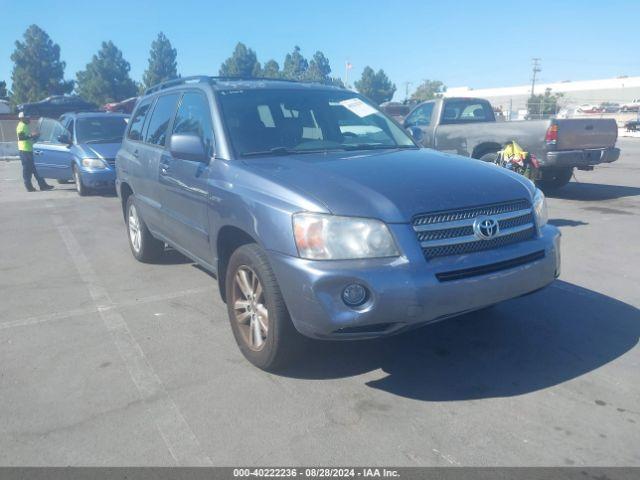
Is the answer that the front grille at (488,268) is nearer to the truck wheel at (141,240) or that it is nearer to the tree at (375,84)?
the truck wheel at (141,240)

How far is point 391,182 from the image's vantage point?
335cm

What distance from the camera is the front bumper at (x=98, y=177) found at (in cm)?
1173

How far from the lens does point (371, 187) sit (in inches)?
128

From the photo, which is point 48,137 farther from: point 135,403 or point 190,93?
point 135,403

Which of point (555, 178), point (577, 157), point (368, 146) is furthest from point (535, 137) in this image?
point (368, 146)

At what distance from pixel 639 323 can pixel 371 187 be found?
2591 millimetres

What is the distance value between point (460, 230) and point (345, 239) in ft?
2.27

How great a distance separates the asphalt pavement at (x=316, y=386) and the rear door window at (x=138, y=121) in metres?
1.68

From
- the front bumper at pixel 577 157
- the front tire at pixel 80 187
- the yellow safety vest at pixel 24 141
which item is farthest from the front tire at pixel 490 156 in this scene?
the yellow safety vest at pixel 24 141

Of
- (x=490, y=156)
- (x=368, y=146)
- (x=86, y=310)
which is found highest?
(x=368, y=146)

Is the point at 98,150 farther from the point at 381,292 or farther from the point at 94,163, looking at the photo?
the point at 381,292

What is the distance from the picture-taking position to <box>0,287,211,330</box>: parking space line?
4.67 meters

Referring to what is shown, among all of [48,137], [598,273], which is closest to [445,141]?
[598,273]

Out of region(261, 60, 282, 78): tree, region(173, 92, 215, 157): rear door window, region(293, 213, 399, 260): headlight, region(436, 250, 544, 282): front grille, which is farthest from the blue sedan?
region(261, 60, 282, 78): tree
